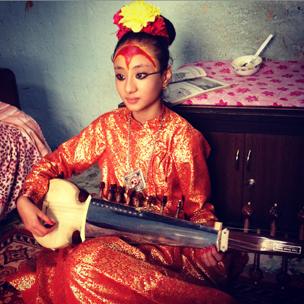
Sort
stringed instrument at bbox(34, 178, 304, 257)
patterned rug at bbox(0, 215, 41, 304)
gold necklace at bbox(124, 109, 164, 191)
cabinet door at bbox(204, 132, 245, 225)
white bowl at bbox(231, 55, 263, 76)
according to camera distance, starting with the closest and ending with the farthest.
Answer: stringed instrument at bbox(34, 178, 304, 257)
gold necklace at bbox(124, 109, 164, 191)
patterned rug at bbox(0, 215, 41, 304)
cabinet door at bbox(204, 132, 245, 225)
white bowl at bbox(231, 55, 263, 76)

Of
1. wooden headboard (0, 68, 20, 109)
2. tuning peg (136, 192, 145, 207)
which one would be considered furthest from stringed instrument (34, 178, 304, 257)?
wooden headboard (0, 68, 20, 109)

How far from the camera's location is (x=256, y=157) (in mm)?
2412

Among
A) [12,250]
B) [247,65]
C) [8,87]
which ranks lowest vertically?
[12,250]

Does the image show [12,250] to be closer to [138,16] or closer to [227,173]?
[227,173]

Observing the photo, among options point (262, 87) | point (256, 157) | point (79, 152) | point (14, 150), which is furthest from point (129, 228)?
point (14, 150)

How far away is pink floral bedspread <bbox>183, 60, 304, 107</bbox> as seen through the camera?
7.64 ft

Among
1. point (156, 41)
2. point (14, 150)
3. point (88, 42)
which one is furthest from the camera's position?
point (88, 42)

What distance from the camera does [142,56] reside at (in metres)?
1.87

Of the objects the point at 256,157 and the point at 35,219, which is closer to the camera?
the point at 35,219

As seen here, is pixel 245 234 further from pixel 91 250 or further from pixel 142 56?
pixel 142 56

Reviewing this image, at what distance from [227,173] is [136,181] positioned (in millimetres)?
645

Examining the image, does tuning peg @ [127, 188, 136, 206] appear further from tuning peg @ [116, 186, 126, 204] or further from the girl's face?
the girl's face

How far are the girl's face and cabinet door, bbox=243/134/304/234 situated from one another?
72cm

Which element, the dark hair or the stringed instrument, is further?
the dark hair
